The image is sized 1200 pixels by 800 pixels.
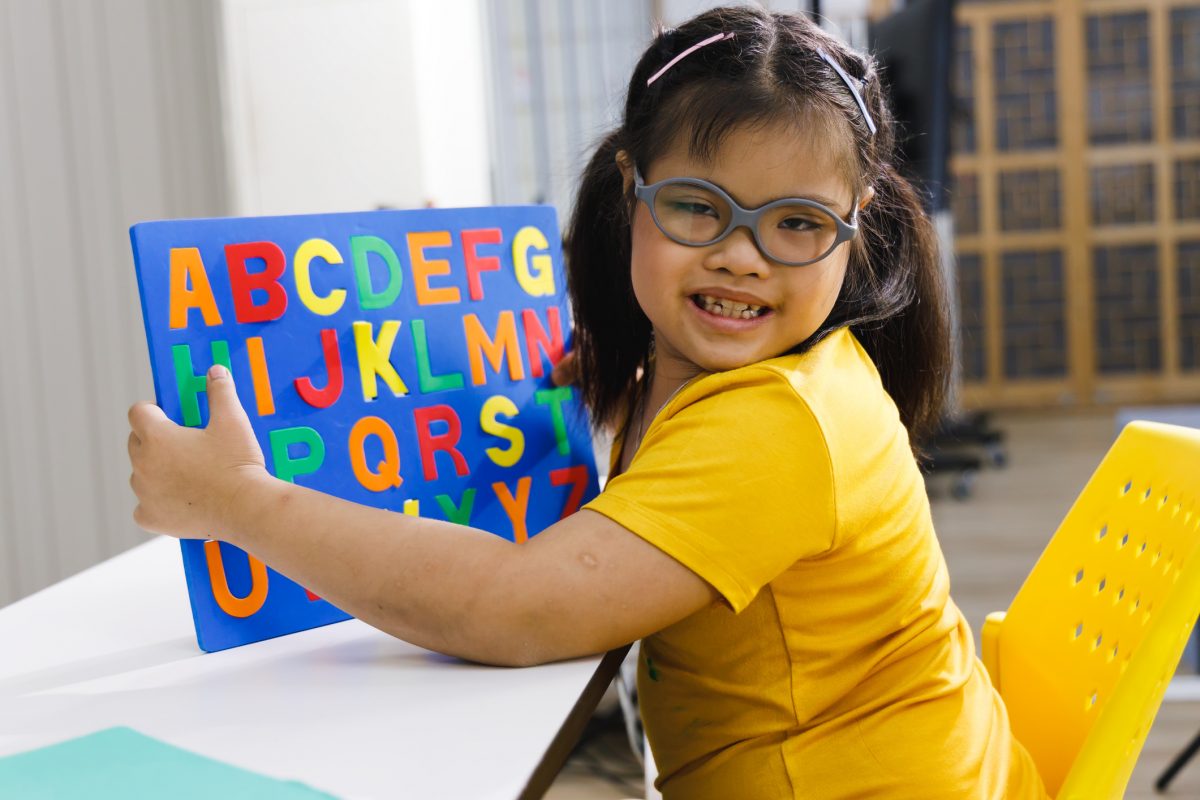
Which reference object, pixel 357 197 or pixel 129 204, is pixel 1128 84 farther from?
pixel 129 204

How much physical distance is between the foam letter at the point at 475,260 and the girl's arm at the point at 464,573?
27 cm

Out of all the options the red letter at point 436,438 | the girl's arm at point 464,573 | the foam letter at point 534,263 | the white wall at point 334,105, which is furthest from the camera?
the white wall at point 334,105

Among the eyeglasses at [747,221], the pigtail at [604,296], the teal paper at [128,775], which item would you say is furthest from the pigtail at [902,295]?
the teal paper at [128,775]

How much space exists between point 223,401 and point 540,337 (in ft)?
0.98

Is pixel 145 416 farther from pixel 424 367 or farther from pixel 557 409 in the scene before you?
pixel 557 409

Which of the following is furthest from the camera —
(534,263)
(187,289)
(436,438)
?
(534,263)

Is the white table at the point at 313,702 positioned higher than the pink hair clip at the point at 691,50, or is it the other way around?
the pink hair clip at the point at 691,50

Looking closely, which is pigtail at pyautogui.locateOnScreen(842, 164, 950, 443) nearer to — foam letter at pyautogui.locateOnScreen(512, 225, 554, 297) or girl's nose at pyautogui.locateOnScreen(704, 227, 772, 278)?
girl's nose at pyautogui.locateOnScreen(704, 227, 772, 278)

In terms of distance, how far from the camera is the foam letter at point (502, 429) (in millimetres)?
909

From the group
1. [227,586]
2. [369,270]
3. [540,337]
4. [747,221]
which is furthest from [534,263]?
[227,586]

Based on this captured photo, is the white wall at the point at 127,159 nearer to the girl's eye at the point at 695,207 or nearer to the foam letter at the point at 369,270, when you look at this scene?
the foam letter at the point at 369,270

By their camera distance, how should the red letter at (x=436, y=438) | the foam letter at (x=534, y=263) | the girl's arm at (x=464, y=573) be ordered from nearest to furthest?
the girl's arm at (x=464, y=573) < the red letter at (x=436, y=438) < the foam letter at (x=534, y=263)

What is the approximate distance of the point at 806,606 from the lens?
29.5 inches

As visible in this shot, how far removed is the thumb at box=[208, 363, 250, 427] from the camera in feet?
2.50
